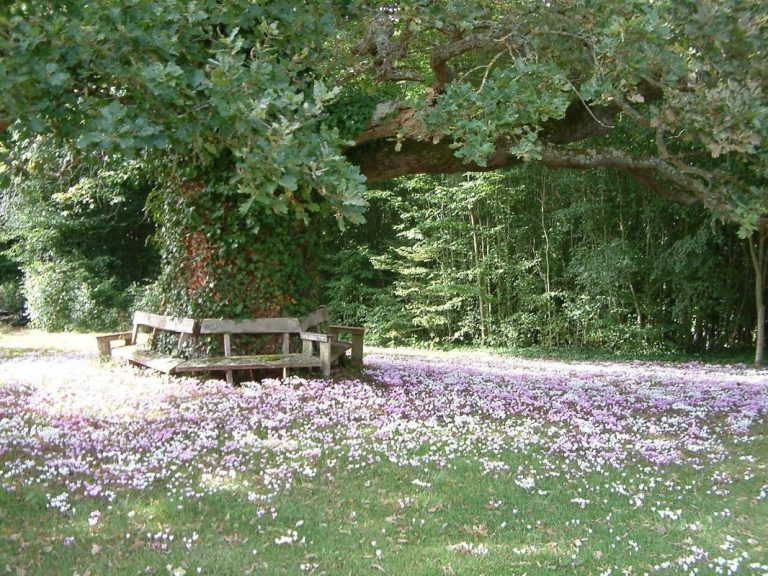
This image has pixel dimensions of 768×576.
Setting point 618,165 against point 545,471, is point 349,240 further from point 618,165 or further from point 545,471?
point 545,471

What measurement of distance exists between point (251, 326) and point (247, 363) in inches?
22.8

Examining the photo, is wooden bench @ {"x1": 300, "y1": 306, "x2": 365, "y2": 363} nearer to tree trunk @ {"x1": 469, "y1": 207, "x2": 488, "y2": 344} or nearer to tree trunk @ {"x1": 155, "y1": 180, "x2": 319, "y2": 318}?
tree trunk @ {"x1": 155, "y1": 180, "x2": 319, "y2": 318}

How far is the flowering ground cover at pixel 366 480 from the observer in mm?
3721

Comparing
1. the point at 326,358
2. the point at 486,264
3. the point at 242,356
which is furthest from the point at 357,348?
the point at 486,264

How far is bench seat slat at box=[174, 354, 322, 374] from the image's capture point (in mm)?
7953

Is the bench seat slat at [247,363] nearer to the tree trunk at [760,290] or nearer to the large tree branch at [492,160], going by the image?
the large tree branch at [492,160]

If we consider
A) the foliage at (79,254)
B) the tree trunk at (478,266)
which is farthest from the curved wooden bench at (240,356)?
the foliage at (79,254)

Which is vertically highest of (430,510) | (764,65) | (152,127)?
(764,65)

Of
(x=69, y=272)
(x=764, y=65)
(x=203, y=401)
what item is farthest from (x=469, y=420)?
(x=69, y=272)

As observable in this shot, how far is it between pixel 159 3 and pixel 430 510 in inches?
141

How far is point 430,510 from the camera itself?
174 inches

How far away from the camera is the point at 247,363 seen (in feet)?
26.3

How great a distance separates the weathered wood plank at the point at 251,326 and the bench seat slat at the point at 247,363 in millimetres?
361

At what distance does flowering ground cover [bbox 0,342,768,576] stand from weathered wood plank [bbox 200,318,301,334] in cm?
83
